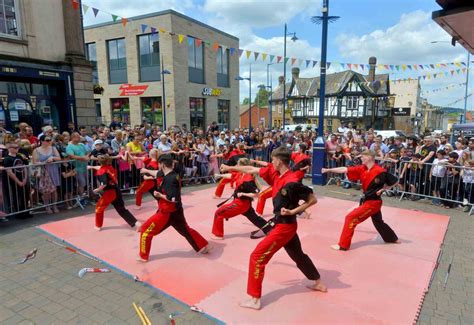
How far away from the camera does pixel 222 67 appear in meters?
31.4

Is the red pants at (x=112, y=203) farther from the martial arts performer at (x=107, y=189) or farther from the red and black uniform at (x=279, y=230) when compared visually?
the red and black uniform at (x=279, y=230)

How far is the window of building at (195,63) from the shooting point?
1072 inches

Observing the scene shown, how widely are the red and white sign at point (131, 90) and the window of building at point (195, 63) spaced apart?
13.5ft

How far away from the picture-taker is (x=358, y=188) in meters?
10.8

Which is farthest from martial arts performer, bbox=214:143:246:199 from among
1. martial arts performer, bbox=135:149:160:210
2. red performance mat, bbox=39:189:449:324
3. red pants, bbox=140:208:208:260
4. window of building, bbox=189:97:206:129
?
window of building, bbox=189:97:206:129

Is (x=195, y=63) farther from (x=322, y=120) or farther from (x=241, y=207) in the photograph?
(x=241, y=207)

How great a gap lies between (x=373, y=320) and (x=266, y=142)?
425 inches

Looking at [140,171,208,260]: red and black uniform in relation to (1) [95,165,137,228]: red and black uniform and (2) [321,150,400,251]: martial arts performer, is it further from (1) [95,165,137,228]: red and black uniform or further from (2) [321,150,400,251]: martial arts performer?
(2) [321,150,400,251]: martial arts performer

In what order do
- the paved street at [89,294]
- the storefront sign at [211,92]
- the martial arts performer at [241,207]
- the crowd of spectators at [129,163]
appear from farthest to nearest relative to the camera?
the storefront sign at [211,92], the crowd of spectators at [129,163], the martial arts performer at [241,207], the paved street at [89,294]

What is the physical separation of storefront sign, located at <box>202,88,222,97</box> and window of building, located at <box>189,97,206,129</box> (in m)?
0.72

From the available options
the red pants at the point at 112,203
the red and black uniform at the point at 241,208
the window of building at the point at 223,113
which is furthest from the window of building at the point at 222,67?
the red and black uniform at the point at 241,208

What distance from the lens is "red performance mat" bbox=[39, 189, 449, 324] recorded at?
3.79 metres

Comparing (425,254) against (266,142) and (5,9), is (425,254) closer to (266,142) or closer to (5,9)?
(266,142)

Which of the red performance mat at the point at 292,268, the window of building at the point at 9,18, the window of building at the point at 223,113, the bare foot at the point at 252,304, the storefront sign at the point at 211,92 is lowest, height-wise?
the red performance mat at the point at 292,268
